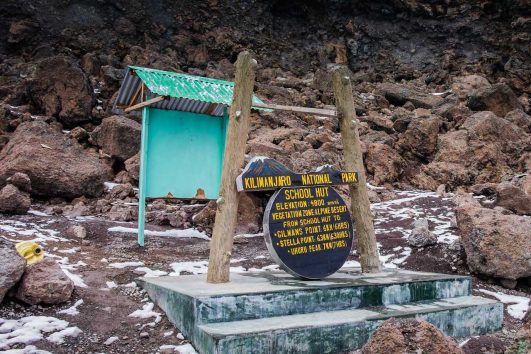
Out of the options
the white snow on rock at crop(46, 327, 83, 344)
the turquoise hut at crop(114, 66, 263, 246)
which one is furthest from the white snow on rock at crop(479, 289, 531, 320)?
the turquoise hut at crop(114, 66, 263, 246)

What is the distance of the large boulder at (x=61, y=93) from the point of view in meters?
14.4

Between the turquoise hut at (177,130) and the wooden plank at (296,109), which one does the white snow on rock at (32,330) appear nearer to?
the wooden plank at (296,109)

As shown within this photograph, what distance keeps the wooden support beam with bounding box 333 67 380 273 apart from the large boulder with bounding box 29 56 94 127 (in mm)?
11511

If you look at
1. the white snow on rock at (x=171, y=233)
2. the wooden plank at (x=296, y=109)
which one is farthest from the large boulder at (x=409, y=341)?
the white snow on rock at (x=171, y=233)

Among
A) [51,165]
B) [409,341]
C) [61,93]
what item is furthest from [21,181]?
[61,93]

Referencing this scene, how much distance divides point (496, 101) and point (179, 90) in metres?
15.2

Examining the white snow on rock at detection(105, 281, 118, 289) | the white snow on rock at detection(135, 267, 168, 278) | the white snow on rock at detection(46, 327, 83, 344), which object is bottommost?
the white snow on rock at detection(46, 327, 83, 344)

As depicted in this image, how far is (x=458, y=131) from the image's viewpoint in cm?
1380

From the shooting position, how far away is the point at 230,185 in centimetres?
410

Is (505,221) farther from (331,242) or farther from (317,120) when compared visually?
(317,120)

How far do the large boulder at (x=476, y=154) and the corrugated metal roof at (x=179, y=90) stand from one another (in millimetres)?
7111

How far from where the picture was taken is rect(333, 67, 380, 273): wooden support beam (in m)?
4.85

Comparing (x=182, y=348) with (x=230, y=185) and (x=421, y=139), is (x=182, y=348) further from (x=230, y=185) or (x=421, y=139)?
(x=421, y=139)

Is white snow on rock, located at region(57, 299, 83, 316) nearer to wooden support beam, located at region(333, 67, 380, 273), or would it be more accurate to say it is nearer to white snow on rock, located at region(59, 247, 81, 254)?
white snow on rock, located at region(59, 247, 81, 254)
